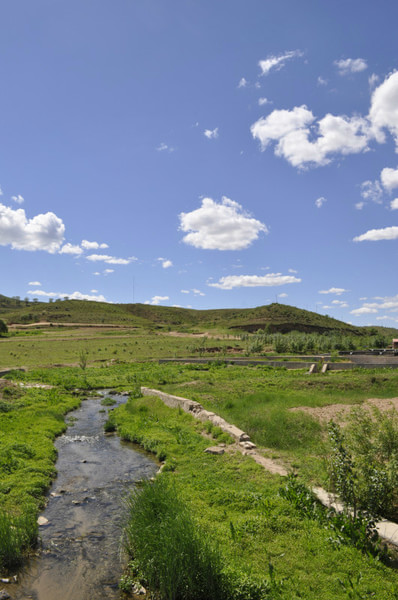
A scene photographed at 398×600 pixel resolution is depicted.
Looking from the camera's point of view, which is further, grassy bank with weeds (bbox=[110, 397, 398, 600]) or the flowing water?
the flowing water

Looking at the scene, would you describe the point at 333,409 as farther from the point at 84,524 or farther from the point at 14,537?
the point at 14,537

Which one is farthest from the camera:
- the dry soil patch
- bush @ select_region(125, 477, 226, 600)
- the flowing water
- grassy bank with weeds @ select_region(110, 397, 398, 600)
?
the dry soil patch

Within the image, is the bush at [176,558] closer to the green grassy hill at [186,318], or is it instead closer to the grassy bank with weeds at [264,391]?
the grassy bank with weeds at [264,391]

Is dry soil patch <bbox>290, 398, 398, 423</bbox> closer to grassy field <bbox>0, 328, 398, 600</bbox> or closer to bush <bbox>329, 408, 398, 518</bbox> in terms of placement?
grassy field <bbox>0, 328, 398, 600</bbox>

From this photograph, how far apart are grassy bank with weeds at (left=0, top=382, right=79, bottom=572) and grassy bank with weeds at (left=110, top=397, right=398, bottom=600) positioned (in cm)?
264

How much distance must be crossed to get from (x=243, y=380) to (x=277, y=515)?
2529cm

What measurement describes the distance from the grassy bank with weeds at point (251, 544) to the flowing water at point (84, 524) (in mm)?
888

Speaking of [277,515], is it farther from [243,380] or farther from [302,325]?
[302,325]

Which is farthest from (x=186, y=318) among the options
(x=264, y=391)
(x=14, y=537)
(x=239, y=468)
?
(x=14, y=537)

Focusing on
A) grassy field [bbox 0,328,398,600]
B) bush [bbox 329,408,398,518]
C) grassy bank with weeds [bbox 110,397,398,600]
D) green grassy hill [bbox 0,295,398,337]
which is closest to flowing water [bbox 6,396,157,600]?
grassy field [bbox 0,328,398,600]

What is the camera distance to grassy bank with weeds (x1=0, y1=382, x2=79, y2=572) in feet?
29.8

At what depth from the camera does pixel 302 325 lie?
415 feet

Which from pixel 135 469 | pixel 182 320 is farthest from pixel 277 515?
pixel 182 320

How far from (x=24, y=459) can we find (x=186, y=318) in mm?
165217
